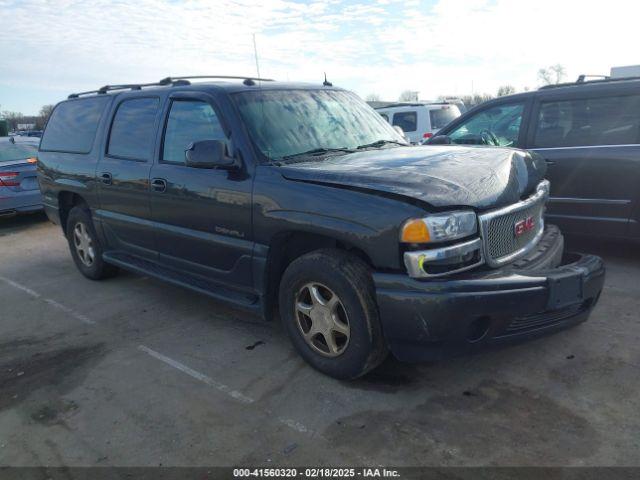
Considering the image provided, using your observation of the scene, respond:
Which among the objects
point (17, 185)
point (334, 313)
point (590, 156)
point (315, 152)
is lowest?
point (334, 313)

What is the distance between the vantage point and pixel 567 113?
17.5ft

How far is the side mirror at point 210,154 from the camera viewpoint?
3.54m

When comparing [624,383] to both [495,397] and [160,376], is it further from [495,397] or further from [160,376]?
Answer: [160,376]

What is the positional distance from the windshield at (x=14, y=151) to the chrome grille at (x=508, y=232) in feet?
29.3

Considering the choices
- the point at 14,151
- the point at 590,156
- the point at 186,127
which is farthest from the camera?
the point at 14,151

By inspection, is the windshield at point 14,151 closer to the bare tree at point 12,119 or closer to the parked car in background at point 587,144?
the parked car in background at point 587,144

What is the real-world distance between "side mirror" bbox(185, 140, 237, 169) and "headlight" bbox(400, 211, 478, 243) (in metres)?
1.41

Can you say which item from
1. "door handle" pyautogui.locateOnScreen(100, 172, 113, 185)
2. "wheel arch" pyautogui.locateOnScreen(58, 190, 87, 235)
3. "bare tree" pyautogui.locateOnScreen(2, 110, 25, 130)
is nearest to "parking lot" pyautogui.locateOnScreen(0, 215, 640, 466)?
"door handle" pyautogui.locateOnScreen(100, 172, 113, 185)

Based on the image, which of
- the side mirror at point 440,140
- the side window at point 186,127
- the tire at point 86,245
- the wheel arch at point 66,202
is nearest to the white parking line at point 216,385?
the side window at point 186,127

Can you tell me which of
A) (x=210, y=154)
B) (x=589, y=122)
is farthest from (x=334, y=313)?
(x=589, y=122)

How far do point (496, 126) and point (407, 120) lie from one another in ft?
22.8

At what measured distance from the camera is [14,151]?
9.65 metres

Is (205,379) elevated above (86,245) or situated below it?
Result: below

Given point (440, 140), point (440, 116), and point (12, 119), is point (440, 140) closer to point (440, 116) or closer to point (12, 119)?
point (440, 116)
